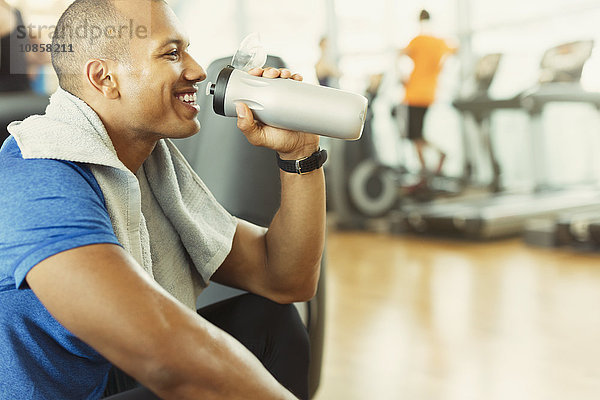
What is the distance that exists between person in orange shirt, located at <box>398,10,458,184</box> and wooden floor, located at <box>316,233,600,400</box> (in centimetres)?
159

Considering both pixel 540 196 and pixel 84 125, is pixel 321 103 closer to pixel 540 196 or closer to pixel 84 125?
pixel 84 125

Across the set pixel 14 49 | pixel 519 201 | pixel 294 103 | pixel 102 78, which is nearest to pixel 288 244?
pixel 294 103

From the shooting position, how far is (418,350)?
2135mm

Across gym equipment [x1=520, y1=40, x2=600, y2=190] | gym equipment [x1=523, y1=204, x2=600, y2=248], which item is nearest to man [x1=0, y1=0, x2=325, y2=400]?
gym equipment [x1=523, y1=204, x2=600, y2=248]

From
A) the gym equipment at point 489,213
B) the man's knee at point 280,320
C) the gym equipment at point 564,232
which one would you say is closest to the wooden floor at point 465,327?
the gym equipment at point 564,232

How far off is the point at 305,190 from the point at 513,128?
5.36 metres

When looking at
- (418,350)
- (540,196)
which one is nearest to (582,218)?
(540,196)

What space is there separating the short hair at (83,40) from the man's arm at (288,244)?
31cm

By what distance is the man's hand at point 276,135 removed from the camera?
978 millimetres

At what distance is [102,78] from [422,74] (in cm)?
428

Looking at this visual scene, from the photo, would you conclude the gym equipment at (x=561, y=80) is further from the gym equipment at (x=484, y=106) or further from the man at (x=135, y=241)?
the man at (x=135, y=241)

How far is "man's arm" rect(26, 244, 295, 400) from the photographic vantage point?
0.70 meters

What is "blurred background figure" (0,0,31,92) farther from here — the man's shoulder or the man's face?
the man's shoulder

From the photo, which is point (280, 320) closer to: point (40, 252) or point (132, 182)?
point (132, 182)
